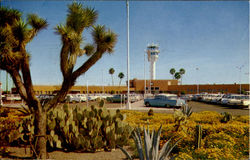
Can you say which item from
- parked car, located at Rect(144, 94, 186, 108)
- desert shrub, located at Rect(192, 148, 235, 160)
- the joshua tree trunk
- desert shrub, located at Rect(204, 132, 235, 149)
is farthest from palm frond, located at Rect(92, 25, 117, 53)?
parked car, located at Rect(144, 94, 186, 108)

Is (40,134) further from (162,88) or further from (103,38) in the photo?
(162,88)

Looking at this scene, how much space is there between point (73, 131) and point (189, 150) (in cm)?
395

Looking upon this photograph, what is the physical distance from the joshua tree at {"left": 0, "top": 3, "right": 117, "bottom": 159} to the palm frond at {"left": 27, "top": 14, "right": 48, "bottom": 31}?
0.03 meters

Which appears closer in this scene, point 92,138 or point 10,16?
point 92,138

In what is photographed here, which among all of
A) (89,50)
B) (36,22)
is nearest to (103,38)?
(89,50)

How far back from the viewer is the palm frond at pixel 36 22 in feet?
21.4

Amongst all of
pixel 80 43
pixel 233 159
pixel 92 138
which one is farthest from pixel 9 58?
pixel 233 159

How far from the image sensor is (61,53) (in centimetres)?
567

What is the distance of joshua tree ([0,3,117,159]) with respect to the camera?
5.33m

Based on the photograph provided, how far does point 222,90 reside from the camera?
195 ft

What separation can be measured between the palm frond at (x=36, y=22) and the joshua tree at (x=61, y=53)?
0.03 meters

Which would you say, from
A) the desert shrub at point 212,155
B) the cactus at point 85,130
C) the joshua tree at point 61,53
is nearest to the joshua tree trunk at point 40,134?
the joshua tree at point 61,53

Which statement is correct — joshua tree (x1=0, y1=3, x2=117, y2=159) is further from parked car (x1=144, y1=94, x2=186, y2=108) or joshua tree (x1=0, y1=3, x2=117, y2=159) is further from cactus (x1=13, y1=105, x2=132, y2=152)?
parked car (x1=144, y1=94, x2=186, y2=108)

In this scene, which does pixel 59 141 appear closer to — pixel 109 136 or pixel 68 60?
pixel 109 136
